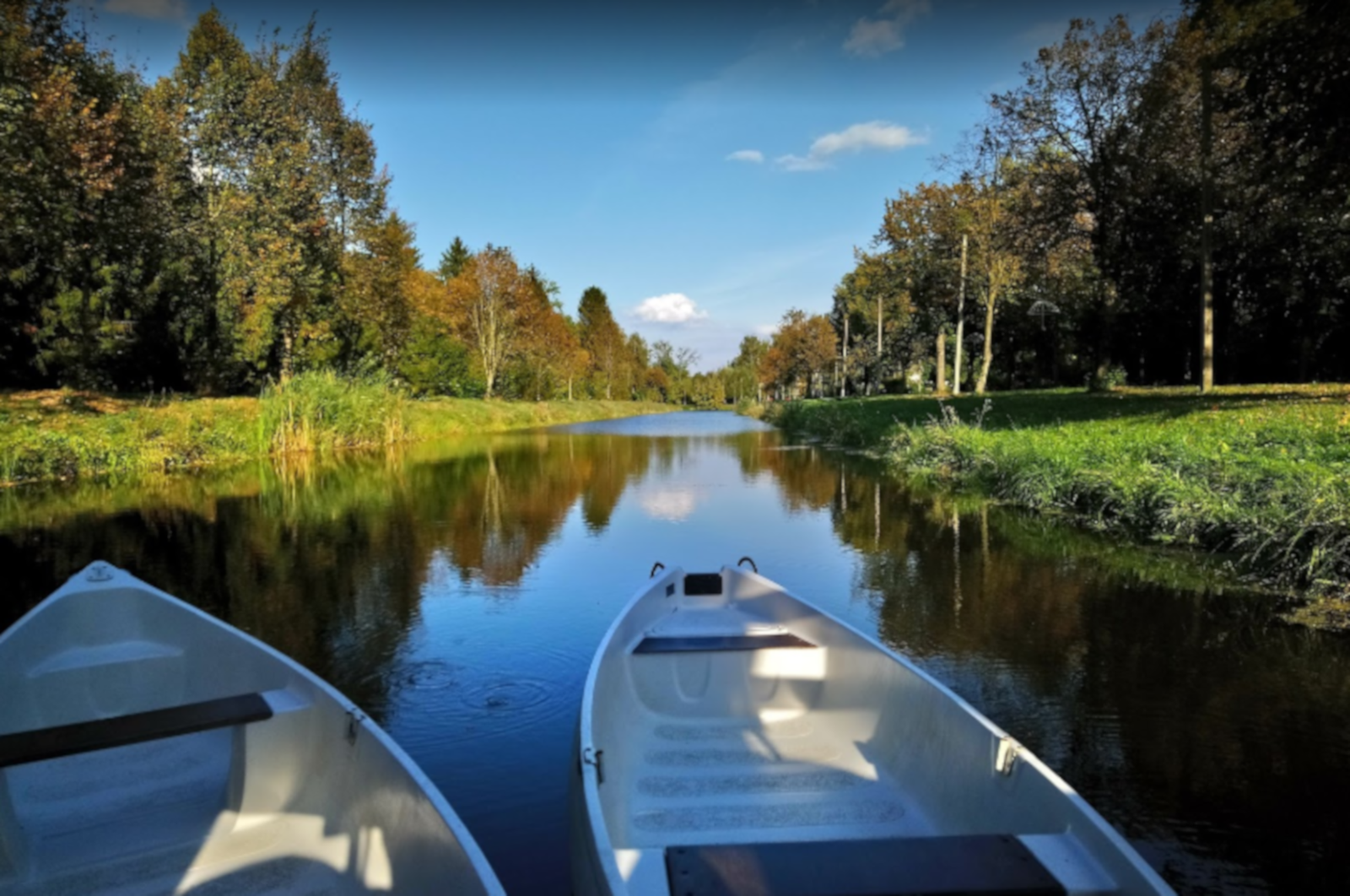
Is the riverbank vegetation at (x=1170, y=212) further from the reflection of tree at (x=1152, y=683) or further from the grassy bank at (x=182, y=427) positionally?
the grassy bank at (x=182, y=427)

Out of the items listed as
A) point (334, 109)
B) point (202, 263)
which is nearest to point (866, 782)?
point (202, 263)

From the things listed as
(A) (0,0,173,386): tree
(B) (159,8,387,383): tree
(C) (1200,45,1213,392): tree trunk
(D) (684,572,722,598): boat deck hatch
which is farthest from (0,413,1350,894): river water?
(B) (159,8,387,383): tree

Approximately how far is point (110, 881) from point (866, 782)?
311cm

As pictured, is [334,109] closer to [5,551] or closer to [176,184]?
[176,184]

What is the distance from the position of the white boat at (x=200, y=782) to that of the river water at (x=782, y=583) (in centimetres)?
91

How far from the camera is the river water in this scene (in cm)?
406

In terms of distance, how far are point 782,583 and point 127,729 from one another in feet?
21.6

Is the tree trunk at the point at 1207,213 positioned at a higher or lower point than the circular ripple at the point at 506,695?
higher

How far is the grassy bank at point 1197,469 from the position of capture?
23.6 ft

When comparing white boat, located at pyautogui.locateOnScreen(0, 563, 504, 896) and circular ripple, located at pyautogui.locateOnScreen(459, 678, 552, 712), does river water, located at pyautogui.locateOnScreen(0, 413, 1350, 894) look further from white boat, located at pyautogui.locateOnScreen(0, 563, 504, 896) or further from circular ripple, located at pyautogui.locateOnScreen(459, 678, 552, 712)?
white boat, located at pyautogui.locateOnScreen(0, 563, 504, 896)

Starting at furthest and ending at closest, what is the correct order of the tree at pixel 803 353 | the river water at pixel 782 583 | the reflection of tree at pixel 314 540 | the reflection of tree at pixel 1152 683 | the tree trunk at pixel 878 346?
the tree at pixel 803 353 < the tree trunk at pixel 878 346 < the reflection of tree at pixel 314 540 < the river water at pixel 782 583 < the reflection of tree at pixel 1152 683

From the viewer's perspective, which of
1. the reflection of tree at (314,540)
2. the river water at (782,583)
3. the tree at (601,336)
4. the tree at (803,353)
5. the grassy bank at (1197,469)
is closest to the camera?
the river water at (782,583)

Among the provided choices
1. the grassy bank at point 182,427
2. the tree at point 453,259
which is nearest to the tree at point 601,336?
the tree at point 453,259

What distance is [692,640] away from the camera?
15.1ft
